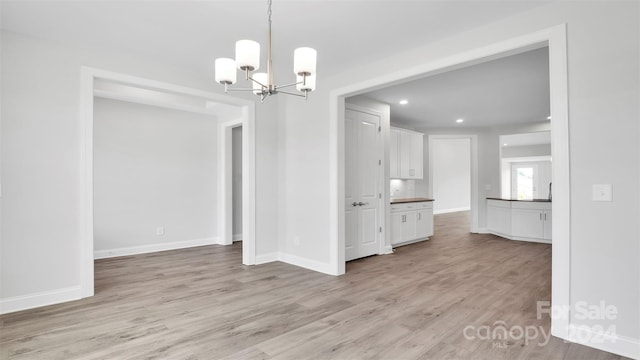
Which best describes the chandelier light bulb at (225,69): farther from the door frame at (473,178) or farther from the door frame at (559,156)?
the door frame at (473,178)

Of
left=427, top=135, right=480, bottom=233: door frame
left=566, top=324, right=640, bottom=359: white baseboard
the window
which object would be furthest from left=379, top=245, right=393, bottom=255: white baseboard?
the window

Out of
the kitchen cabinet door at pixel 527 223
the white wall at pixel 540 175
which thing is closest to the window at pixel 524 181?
the white wall at pixel 540 175

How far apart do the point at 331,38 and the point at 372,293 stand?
2708 millimetres

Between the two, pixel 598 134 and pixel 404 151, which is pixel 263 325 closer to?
pixel 598 134

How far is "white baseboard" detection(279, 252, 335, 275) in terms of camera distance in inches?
173

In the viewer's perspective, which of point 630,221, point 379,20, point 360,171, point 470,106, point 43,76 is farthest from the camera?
point 470,106

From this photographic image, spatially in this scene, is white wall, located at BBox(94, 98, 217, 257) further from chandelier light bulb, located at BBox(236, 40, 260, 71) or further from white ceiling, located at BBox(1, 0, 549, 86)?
chandelier light bulb, located at BBox(236, 40, 260, 71)

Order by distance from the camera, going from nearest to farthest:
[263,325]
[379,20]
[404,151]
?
[263,325] → [379,20] → [404,151]

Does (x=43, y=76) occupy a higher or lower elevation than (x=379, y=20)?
lower

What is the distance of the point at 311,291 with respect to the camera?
3.62m

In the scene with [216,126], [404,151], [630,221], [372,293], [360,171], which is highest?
[216,126]

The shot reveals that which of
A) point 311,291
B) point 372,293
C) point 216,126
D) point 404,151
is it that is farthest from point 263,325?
point 404,151

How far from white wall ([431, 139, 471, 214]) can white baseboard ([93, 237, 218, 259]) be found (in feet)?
30.4

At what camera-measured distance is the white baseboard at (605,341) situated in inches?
89.0
